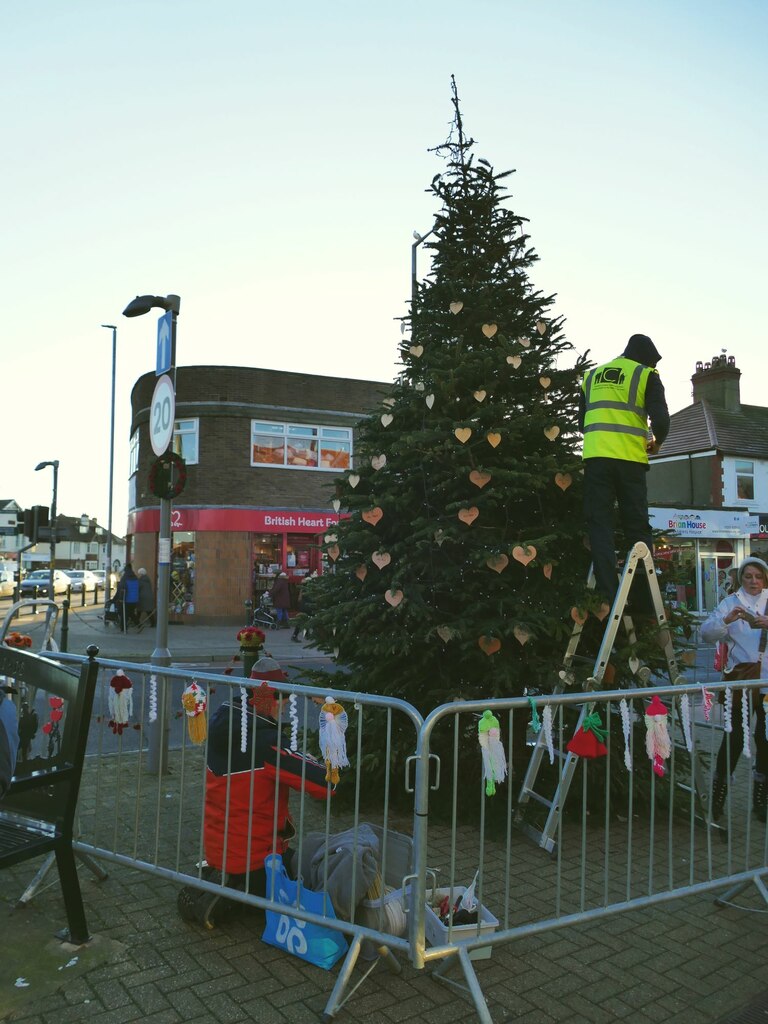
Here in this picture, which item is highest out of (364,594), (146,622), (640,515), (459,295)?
(459,295)

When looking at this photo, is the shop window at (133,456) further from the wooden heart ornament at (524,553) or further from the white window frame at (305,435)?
the wooden heart ornament at (524,553)

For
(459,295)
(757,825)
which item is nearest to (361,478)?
(459,295)

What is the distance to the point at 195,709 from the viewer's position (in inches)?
157

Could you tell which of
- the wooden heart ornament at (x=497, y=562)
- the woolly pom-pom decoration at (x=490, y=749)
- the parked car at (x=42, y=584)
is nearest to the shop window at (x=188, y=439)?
the parked car at (x=42, y=584)

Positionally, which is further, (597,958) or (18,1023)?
(597,958)

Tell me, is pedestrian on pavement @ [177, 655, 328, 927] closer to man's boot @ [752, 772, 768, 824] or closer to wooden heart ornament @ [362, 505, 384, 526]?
wooden heart ornament @ [362, 505, 384, 526]

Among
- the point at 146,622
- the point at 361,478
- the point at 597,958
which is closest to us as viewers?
the point at 597,958

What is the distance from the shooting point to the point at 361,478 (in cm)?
585

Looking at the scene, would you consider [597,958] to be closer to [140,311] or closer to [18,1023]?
[18,1023]

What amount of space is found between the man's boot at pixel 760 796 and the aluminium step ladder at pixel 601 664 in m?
0.71

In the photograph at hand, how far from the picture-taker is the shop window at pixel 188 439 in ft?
86.5

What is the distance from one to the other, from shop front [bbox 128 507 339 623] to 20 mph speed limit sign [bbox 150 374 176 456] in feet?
59.9

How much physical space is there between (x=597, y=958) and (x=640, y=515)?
→ 2.57 meters

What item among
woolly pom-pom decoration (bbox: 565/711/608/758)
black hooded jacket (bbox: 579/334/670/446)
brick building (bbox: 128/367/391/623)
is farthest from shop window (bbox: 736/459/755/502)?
woolly pom-pom decoration (bbox: 565/711/608/758)
